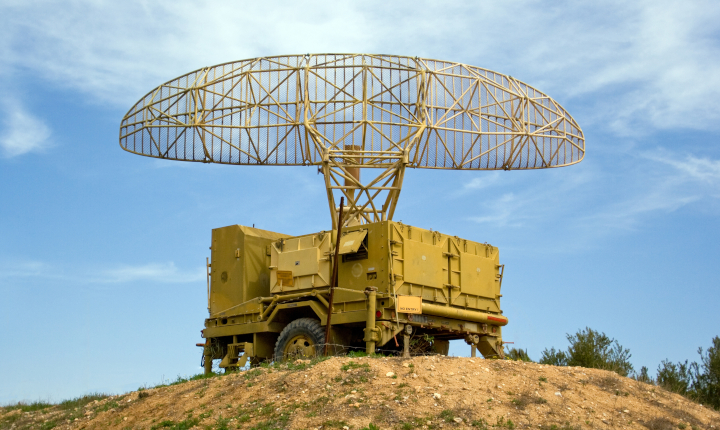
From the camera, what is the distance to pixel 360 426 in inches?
512

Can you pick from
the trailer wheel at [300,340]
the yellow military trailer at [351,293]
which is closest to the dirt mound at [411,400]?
the trailer wheel at [300,340]

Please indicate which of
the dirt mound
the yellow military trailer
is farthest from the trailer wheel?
the dirt mound

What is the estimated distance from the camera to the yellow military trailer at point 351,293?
18953 millimetres

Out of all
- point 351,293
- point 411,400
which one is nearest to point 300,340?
point 351,293

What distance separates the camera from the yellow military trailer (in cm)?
1895

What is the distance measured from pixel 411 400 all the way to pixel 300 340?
6.14 metres

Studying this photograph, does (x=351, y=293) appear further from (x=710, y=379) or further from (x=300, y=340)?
(x=710, y=379)

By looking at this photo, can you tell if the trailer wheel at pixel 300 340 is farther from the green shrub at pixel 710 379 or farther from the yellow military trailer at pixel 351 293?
the green shrub at pixel 710 379

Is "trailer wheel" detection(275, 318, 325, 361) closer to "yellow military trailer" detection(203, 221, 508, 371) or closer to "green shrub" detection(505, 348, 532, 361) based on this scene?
"yellow military trailer" detection(203, 221, 508, 371)

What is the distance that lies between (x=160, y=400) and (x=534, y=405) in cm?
747

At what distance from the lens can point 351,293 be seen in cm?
1906

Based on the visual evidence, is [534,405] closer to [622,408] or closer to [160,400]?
[622,408]

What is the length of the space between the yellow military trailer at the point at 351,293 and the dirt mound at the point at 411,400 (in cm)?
267

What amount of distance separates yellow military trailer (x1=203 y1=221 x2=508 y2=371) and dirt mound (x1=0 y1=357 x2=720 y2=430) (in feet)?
8.75
